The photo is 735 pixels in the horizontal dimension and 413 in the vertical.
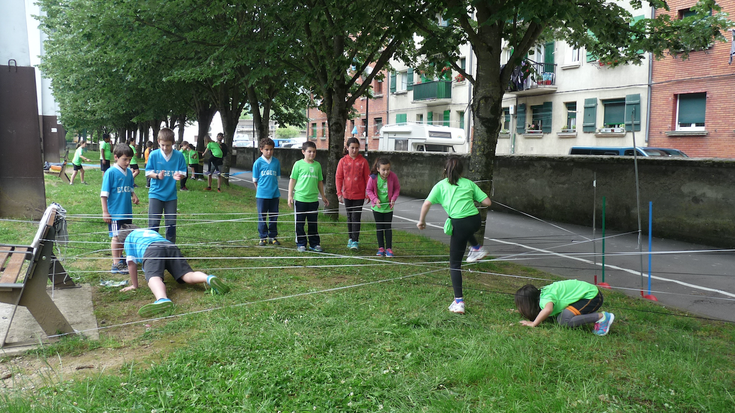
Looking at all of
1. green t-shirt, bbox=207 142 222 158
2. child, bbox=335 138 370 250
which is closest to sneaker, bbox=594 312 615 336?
child, bbox=335 138 370 250

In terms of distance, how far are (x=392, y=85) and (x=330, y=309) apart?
125 feet

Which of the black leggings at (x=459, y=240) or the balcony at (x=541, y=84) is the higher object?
the balcony at (x=541, y=84)

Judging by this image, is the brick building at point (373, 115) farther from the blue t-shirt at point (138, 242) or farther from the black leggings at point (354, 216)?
the blue t-shirt at point (138, 242)

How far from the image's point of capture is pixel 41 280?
4523mm

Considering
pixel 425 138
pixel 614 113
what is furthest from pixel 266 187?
pixel 614 113

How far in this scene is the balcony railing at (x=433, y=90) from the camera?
117 feet

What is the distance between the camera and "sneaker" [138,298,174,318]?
5137mm

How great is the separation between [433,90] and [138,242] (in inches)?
1256

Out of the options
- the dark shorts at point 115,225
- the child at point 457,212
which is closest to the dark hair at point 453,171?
the child at point 457,212

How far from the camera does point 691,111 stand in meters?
23.8

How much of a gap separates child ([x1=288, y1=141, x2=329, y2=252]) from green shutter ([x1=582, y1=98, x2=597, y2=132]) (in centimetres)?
2207

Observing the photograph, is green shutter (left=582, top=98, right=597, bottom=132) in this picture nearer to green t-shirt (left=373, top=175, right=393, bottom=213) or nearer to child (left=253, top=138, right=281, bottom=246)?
green t-shirt (left=373, top=175, right=393, bottom=213)

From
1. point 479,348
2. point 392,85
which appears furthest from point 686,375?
point 392,85

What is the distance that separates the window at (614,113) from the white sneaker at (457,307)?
77.3ft
